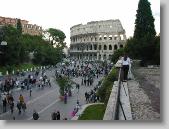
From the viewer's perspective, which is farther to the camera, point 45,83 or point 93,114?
point 45,83

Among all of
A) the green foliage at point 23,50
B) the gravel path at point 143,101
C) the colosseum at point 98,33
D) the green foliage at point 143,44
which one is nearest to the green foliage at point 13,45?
the green foliage at point 23,50

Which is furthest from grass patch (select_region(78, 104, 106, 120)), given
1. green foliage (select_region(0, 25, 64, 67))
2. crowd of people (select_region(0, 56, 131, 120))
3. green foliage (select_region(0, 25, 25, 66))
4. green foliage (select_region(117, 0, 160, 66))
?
green foliage (select_region(0, 25, 25, 66))

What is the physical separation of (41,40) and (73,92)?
48.6 ft

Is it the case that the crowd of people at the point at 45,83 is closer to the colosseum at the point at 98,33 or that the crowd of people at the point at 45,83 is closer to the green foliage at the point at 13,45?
the colosseum at the point at 98,33

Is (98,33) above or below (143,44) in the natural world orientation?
above

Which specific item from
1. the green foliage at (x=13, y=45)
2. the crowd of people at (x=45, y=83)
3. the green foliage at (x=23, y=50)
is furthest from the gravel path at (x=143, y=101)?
the green foliage at (x=13, y=45)

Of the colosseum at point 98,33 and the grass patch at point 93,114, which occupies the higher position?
the colosseum at point 98,33

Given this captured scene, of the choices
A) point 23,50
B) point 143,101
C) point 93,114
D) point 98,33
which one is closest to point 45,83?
point 23,50

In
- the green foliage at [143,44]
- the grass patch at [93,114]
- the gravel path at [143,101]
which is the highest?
the green foliage at [143,44]

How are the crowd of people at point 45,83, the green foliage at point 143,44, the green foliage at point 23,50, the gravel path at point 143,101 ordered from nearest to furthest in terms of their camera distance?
the gravel path at point 143,101 < the crowd of people at point 45,83 < the green foliage at point 143,44 < the green foliage at point 23,50

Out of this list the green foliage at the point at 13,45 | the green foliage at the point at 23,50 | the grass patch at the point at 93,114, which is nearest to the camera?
the grass patch at the point at 93,114

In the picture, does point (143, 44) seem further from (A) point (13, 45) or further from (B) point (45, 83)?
(A) point (13, 45)

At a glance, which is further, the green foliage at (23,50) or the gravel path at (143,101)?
the green foliage at (23,50)

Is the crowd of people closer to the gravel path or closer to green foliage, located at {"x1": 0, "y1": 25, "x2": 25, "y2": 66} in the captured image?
the gravel path
